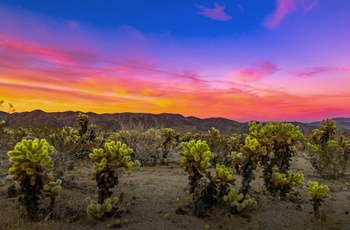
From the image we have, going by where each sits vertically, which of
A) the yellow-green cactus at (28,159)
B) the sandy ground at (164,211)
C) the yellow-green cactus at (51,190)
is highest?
the yellow-green cactus at (28,159)

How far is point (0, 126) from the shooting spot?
12.8 m

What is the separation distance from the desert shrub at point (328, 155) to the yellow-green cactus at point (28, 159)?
9.44 meters

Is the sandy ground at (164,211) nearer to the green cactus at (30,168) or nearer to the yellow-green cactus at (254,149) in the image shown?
the green cactus at (30,168)

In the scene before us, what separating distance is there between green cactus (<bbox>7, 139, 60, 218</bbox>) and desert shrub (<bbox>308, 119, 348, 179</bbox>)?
9.42 meters

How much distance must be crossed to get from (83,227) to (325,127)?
1134cm

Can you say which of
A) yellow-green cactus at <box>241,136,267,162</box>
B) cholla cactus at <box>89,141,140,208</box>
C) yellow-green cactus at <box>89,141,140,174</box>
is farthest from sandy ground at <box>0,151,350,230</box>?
yellow-green cactus at <box>241,136,267,162</box>

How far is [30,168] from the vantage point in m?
5.67

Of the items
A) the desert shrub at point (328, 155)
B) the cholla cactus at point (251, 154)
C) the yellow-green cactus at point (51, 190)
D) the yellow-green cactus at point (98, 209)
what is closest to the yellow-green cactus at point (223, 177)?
the cholla cactus at point (251, 154)

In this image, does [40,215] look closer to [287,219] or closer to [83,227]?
[83,227]

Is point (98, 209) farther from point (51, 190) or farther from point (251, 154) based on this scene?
point (251, 154)

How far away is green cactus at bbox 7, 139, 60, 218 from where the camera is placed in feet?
18.6

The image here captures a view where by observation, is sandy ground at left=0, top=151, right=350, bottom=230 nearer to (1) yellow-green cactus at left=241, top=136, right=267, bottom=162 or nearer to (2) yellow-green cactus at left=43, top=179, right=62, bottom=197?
(2) yellow-green cactus at left=43, top=179, right=62, bottom=197

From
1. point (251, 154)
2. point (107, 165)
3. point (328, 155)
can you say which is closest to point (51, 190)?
point (107, 165)

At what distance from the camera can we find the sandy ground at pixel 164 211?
601 cm
